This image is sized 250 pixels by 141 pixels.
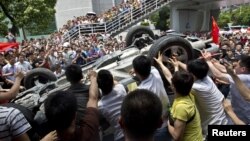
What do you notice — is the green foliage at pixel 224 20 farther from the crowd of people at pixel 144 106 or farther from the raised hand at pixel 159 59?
the crowd of people at pixel 144 106

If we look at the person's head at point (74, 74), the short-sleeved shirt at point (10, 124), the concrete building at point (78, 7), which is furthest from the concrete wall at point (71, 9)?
the short-sleeved shirt at point (10, 124)

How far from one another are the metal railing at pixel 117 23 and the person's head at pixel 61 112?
23.9m

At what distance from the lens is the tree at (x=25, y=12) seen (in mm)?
28047

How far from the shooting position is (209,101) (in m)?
4.45

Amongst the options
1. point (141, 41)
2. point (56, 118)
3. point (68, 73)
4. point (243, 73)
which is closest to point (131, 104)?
point (56, 118)

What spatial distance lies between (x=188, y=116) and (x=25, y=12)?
25881mm

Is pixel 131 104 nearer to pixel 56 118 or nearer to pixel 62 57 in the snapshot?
pixel 56 118

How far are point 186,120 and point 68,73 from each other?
1.46 metres

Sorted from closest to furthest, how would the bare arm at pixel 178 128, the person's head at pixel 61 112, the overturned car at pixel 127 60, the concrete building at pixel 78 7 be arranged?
the person's head at pixel 61 112, the bare arm at pixel 178 128, the overturned car at pixel 127 60, the concrete building at pixel 78 7

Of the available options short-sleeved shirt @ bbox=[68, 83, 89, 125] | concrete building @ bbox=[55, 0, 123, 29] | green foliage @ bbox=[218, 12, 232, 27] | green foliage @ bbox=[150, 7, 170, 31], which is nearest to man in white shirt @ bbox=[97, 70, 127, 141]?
short-sleeved shirt @ bbox=[68, 83, 89, 125]

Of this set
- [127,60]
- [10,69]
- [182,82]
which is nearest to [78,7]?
[10,69]

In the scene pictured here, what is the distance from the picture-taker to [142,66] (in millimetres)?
4633

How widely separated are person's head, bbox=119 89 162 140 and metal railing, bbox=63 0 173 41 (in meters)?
24.5

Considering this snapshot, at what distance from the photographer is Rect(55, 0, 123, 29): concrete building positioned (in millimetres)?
49906
